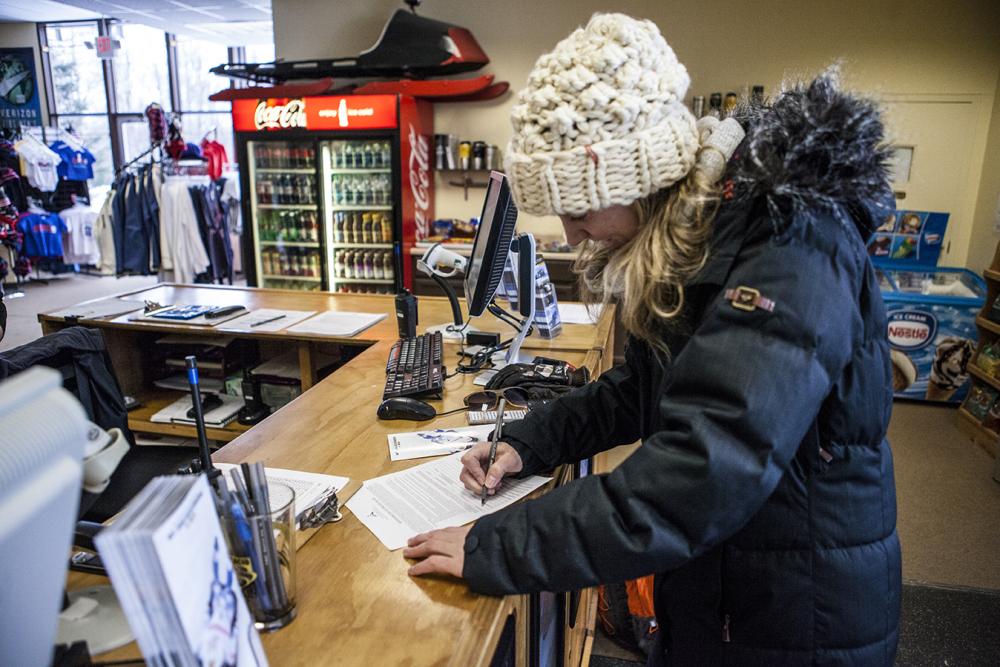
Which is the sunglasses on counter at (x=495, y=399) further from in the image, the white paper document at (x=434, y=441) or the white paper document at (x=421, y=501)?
the white paper document at (x=421, y=501)

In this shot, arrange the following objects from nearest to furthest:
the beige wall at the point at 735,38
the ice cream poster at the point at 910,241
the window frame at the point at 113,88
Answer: the beige wall at the point at 735,38
the ice cream poster at the point at 910,241
the window frame at the point at 113,88

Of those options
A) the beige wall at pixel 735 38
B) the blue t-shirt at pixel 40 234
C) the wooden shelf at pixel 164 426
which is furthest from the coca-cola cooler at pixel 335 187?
the blue t-shirt at pixel 40 234

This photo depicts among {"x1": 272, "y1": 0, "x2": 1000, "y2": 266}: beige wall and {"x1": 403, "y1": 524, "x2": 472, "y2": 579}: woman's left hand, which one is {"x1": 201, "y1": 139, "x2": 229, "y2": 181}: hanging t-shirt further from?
{"x1": 403, "y1": 524, "x2": 472, "y2": 579}: woman's left hand

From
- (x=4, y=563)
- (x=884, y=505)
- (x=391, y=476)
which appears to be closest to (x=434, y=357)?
(x=391, y=476)

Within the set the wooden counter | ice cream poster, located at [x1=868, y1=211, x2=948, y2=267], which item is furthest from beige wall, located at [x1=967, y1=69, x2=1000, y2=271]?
the wooden counter

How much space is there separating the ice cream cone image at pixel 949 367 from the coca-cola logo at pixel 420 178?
3.92 meters

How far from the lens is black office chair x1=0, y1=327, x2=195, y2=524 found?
1.72 meters

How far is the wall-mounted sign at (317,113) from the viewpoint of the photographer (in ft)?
16.2

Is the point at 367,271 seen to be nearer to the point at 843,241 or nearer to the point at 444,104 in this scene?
the point at 444,104

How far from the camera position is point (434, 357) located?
195cm

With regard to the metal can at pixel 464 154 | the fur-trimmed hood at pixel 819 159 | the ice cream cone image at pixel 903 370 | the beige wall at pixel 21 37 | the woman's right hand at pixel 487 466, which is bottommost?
the ice cream cone image at pixel 903 370

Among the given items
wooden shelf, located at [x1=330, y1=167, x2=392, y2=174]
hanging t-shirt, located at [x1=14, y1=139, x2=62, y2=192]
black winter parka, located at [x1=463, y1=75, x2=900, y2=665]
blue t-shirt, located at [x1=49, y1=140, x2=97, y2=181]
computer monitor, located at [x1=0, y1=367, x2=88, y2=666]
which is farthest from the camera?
blue t-shirt, located at [x1=49, y1=140, x2=97, y2=181]

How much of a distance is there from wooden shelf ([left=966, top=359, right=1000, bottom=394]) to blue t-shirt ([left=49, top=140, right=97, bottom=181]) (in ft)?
31.1

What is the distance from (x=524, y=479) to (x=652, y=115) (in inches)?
26.8
